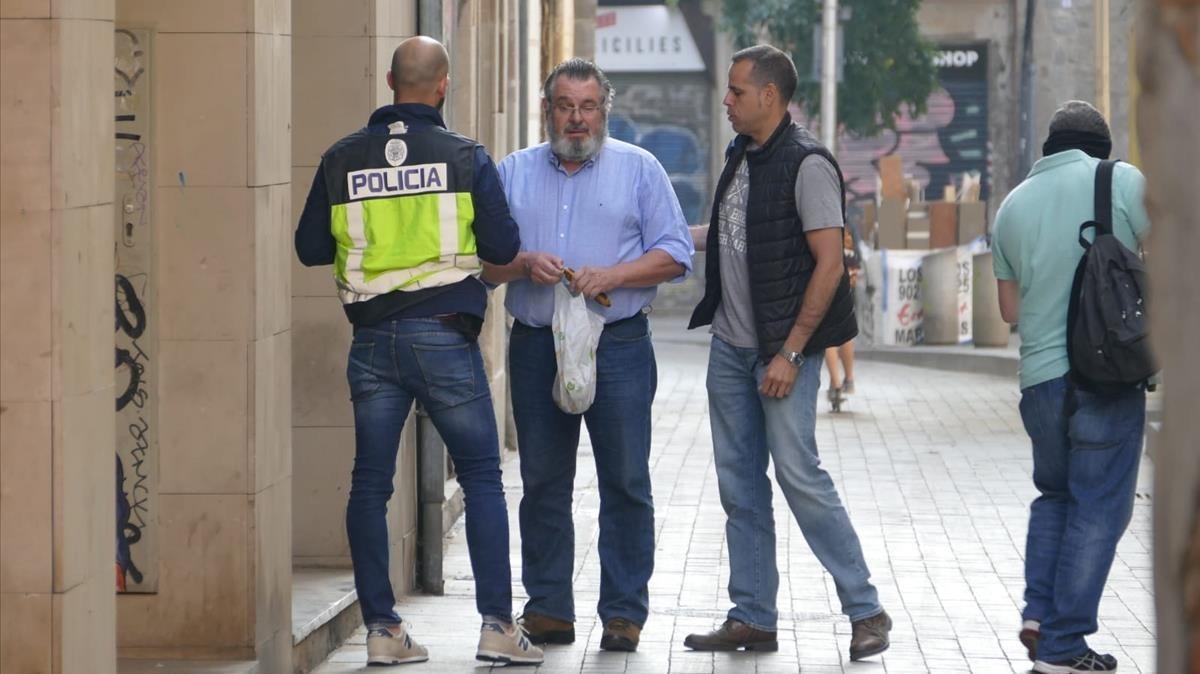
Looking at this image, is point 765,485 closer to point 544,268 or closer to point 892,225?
point 544,268

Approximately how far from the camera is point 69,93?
421 centimetres

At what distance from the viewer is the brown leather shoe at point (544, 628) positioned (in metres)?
6.78

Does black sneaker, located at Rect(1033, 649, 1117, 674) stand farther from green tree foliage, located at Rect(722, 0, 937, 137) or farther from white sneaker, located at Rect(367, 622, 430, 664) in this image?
green tree foliage, located at Rect(722, 0, 937, 137)

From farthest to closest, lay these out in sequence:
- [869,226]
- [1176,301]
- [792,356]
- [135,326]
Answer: [869,226], [792,356], [135,326], [1176,301]

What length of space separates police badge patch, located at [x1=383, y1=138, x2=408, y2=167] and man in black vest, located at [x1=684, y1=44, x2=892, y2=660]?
108 cm

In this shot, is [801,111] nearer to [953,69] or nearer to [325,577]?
[953,69]

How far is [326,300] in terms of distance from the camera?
7.49m

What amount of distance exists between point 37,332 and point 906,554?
5.67 m

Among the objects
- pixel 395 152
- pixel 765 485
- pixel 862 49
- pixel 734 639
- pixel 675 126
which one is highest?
pixel 862 49

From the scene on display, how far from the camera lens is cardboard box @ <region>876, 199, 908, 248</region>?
24047 millimetres

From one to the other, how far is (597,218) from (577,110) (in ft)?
1.12

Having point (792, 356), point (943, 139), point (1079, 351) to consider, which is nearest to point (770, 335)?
point (792, 356)

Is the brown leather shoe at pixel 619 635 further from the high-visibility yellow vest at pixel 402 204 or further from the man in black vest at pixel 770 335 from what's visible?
the high-visibility yellow vest at pixel 402 204

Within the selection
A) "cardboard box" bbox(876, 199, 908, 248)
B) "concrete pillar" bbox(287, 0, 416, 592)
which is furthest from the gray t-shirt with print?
"cardboard box" bbox(876, 199, 908, 248)
